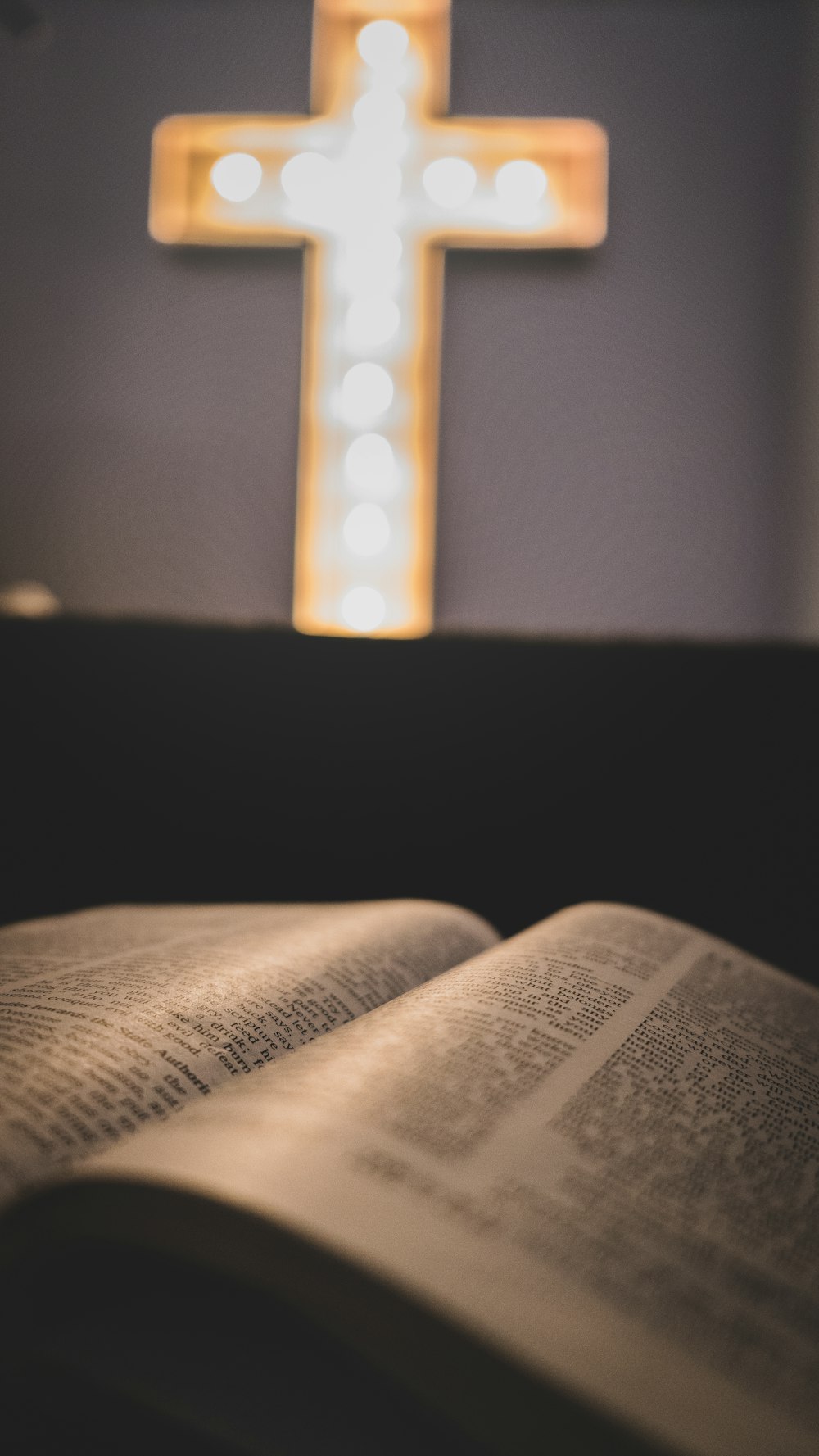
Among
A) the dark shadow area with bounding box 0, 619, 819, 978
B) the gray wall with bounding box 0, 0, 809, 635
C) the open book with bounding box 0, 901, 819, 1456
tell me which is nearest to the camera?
the open book with bounding box 0, 901, 819, 1456

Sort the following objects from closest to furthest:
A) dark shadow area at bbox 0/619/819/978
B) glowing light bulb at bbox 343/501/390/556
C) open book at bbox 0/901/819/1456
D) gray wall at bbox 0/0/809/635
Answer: open book at bbox 0/901/819/1456 → dark shadow area at bbox 0/619/819/978 → glowing light bulb at bbox 343/501/390/556 → gray wall at bbox 0/0/809/635

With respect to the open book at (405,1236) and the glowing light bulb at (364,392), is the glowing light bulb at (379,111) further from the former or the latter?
the open book at (405,1236)

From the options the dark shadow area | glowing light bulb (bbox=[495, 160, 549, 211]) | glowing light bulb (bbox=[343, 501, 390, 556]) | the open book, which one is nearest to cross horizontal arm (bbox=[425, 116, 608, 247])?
glowing light bulb (bbox=[495, 160, 549, 211])

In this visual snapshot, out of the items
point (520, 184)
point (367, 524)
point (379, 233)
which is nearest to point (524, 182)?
point (520, 184)

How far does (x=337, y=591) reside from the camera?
46.7 inches

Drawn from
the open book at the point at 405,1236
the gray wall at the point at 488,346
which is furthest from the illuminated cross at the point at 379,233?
the open book at the point at 405,1236

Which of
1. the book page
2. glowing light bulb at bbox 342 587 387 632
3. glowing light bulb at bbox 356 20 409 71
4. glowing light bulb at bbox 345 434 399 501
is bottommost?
the book page

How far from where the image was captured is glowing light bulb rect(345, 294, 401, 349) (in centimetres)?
118

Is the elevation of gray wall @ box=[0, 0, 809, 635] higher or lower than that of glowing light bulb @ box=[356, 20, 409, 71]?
lower

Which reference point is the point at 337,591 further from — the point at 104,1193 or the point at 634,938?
the point at 104,1193

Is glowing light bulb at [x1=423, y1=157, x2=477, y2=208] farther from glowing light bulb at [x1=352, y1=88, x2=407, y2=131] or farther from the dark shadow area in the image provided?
the dark shadow area

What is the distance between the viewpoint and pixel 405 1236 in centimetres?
17

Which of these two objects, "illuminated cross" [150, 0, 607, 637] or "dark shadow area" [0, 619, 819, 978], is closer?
"dark shadow area" [0, 619, 819, 978]

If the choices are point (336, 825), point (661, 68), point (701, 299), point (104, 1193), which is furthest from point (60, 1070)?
point (661, 68)
